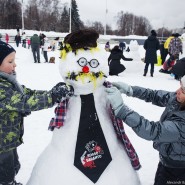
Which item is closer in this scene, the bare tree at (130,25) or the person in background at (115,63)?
the person in background at (115,63)

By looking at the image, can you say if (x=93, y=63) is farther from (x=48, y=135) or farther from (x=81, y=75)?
(x=48, y=135)

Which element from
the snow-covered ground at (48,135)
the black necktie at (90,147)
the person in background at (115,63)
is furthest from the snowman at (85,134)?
the person in background at (115,63)

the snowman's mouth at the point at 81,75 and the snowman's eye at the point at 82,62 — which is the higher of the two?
the snowman's eye at the point at 82,62

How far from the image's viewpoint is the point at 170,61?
9.14 m

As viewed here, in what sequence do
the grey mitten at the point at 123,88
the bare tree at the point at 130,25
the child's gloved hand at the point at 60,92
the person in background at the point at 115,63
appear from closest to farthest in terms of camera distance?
the child's gloved hand at the point at 60,92 < the grey mitten at the point at 123,88 < the person in background at the point at 115,63 < the bare tree at the point at 130,25

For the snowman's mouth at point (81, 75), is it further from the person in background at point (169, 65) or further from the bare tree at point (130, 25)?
the bare tree at point (130, 25)

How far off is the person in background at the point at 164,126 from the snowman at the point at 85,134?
23cm

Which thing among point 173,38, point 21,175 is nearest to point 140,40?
point 173,38

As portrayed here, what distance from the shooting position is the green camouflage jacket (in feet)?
5.87

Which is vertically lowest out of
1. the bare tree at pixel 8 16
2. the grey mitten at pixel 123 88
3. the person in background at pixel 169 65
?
the person in background at pixel 169 65

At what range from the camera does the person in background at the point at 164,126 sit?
4.82ft

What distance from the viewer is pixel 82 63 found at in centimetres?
178

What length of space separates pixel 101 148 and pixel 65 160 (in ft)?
0.87

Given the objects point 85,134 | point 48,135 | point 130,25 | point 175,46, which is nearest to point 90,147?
point 85,134
